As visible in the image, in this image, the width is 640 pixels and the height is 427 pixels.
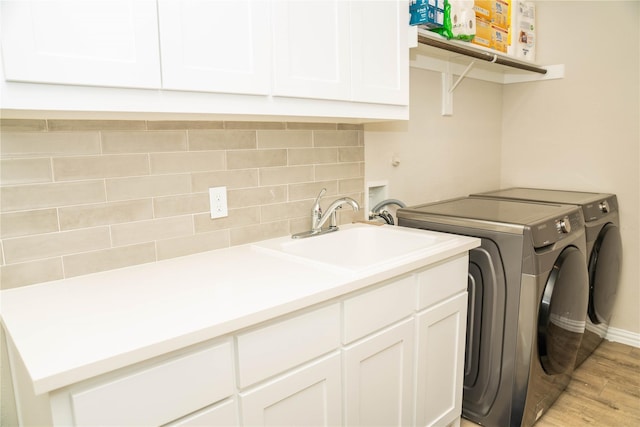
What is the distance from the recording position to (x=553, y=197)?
2.51 meters

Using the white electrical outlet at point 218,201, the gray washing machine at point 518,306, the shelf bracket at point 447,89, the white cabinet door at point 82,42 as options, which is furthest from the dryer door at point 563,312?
the white cabinet door at point 82,42

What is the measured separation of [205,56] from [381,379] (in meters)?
1.13

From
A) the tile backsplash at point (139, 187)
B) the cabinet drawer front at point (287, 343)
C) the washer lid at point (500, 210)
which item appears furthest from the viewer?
the washer lid at point (500, 210)

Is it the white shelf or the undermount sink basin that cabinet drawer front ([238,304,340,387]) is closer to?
the undermount sink basin

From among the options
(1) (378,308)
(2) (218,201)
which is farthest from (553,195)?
(2) (218,201)

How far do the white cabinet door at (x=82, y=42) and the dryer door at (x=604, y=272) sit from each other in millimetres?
2326

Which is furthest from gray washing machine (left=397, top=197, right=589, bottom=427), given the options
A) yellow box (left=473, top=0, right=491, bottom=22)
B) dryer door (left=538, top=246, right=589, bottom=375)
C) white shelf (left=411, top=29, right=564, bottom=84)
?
yellow box (left=473, top=0, right=491, bottom=22)

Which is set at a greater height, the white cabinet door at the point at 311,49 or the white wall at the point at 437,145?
the white cabinet door at the point at 311,49

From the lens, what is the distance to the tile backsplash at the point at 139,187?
1.21m

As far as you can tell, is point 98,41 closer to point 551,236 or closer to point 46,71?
point 46,71

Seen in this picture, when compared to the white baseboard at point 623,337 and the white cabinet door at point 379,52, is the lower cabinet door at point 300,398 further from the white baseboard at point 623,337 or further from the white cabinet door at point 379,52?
the white baseboard at point 623,337

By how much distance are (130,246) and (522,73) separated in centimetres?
272

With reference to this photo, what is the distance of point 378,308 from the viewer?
1362mm

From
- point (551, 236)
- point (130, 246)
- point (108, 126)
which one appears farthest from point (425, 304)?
point (108, 126)
